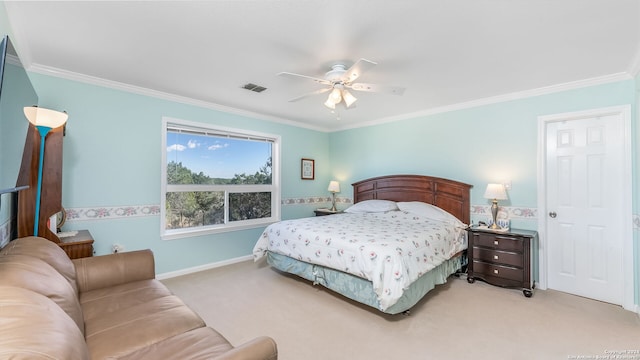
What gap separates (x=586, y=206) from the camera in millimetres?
Answer: 3154

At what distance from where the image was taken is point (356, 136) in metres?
5.45

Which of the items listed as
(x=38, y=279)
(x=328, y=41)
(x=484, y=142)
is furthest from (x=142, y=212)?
(x=484, y=142)

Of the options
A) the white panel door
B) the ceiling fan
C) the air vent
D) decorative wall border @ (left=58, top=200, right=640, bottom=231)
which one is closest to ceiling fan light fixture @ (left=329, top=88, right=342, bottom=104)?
the ceiling fan

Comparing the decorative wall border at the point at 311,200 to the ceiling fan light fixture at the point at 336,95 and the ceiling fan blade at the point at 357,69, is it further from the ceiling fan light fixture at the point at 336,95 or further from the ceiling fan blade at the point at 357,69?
the ceiling fan blade at the point at 357,69

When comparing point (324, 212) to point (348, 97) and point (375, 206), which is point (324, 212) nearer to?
point (375, 206)

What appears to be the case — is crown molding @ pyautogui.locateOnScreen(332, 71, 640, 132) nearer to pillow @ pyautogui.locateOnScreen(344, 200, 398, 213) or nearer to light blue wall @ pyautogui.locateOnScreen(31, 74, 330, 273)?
pillow @ pyautogui.locateOnScreen(344, 200, 398, 213)

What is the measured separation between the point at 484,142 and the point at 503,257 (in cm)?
155

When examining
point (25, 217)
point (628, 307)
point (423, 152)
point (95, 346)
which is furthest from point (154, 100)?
point (628, 307)

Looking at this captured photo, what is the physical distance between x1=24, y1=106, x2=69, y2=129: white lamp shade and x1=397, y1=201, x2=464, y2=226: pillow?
410 cm

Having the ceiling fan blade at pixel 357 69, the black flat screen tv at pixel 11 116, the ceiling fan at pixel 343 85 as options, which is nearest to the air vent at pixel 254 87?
the ceiling fan at pixel 343 85

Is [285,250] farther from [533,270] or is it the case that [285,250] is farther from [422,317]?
[533,270]

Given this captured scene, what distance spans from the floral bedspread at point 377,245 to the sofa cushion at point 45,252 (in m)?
2.04

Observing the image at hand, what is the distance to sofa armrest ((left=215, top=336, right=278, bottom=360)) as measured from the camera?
111 centimetres

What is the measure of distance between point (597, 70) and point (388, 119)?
8.61 ft
